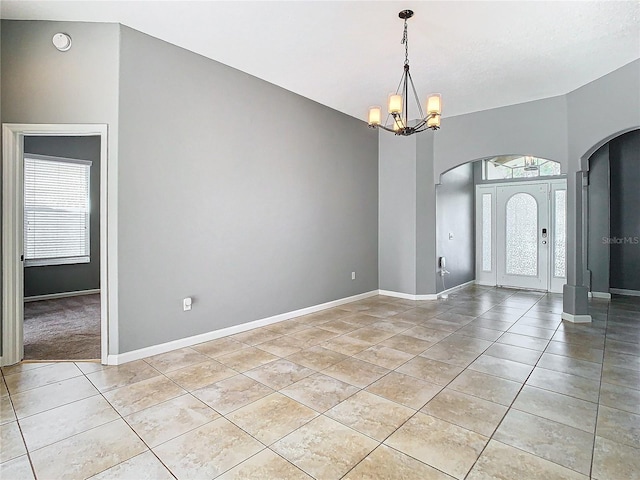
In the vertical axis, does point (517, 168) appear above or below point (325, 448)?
above

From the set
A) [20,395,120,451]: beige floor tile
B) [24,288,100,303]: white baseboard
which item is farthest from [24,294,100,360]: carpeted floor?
[20,395,120,451]: beige floor tile

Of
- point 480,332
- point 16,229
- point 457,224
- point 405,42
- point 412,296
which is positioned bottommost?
point 480,332

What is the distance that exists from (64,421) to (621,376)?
4.39m

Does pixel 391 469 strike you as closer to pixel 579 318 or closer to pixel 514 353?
pixel 514 353

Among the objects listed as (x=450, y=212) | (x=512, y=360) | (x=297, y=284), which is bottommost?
(x=512, y=360)

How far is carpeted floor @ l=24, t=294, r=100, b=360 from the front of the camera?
140 inches

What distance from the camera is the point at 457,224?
7.09 m

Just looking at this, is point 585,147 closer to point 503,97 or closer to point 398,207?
point 503,97

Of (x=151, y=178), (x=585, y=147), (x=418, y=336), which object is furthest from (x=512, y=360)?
(x=151, y=178)

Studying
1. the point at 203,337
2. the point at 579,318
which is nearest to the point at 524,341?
the point at 579,318

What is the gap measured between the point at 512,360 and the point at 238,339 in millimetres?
2894

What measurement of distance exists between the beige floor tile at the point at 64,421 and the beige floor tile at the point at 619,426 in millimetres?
3217

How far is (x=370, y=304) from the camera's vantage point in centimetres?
579

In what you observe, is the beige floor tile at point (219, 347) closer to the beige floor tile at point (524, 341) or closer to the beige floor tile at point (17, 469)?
the beige floor tile at point (17, 469)
